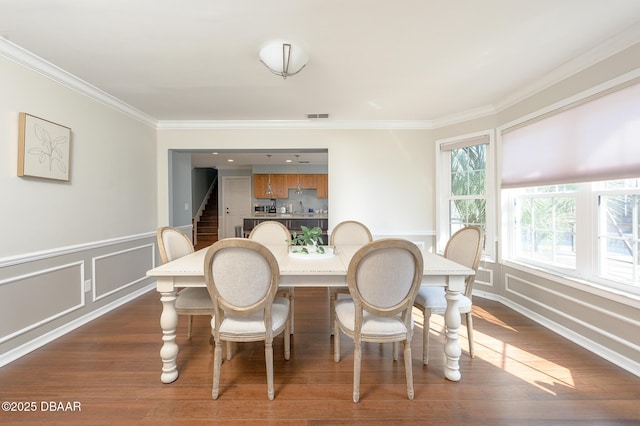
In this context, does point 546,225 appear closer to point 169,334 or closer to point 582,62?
point 582,62

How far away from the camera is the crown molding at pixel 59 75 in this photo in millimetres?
2022

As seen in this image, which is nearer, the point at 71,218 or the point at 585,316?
the point at 585,316

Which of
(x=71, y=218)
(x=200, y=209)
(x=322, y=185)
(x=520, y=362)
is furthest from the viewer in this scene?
(x=200, y=209)

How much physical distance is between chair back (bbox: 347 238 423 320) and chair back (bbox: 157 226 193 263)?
1490 mm

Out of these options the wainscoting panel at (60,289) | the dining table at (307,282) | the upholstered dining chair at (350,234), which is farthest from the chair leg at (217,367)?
the wainscoting panel at (60,289)

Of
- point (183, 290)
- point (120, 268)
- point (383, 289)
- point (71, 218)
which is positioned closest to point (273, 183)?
point (120, 268)

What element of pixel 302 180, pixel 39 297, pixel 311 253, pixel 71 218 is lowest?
pixel 39 297

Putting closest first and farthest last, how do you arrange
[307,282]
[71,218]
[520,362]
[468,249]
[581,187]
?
[307,282], [520,362], [468,249], [581,187], [71,218]

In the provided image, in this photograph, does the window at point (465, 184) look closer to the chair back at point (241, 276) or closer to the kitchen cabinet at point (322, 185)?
the chair back at point (241, 276)

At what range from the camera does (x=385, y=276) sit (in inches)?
60.3

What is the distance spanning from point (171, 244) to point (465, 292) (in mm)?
2360

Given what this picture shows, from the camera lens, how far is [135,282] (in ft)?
11.1

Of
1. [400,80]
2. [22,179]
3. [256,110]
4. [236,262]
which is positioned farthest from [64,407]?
[400,80]

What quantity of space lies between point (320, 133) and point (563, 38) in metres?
2.60
